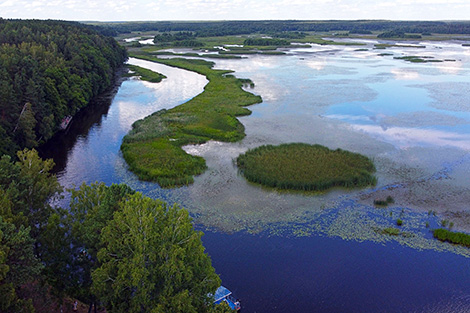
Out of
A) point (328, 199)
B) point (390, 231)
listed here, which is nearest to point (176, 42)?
point (328, 199)

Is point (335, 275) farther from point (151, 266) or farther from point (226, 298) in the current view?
point (151, 266)

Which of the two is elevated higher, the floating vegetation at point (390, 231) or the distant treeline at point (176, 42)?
the distant treeline at point (176, 42)

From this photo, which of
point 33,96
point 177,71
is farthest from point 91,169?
point 177,71

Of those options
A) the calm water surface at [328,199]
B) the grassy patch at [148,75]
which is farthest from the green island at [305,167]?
the grassy patch at [148,75]

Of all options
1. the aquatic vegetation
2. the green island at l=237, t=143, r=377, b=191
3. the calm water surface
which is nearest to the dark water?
the calm water surface

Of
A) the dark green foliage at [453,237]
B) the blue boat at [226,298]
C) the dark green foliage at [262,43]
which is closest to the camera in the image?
the blue boat at [226,298]

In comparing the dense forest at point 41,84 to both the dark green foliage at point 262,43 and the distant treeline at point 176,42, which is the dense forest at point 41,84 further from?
the dark green foliage at point 262,43

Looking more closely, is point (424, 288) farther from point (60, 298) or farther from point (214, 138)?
point (214, 138)
